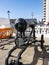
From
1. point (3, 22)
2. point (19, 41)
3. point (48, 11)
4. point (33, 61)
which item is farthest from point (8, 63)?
point (48, 11)

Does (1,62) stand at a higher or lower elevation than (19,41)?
lower

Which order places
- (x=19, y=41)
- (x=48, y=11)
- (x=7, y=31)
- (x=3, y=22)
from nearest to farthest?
(x=19, y=41)
(x=7, y=31)
(x=3, y=22)
(x=48, y=11)

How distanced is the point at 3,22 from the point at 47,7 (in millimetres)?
67689

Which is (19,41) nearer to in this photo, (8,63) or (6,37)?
(8,63)

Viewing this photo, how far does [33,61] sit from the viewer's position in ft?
18.2

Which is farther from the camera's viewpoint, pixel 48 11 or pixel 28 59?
pixel 48 11

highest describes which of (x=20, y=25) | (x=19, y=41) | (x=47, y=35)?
(x=20, y=25)

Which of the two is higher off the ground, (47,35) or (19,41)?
(19,41)

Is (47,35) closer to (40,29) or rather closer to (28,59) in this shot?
(40,29)

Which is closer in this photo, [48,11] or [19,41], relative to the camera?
[19,41]

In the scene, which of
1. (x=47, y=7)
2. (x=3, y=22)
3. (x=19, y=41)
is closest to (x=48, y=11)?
(x=47, y=7)

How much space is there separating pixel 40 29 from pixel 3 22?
337 cm

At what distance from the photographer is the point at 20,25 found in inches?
238

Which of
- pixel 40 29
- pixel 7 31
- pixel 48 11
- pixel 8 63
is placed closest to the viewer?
pixel 8 63
